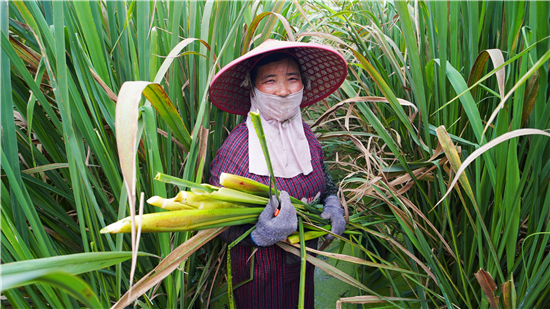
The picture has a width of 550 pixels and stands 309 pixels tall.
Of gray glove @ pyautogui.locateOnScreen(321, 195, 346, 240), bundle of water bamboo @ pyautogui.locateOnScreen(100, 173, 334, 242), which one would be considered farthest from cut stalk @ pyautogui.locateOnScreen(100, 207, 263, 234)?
gray glove @ pyautogui.locateOnScreen(321, 195, 346, 240)

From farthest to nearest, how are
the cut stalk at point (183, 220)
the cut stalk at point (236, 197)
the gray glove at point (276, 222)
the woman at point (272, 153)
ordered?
the woman at point (272, 153)
the gray glove at point (276, 222)
the cut stalk at point (236, 197)
the cut stalk at point (183, 220)

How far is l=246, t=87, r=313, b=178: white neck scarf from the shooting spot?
88 cm

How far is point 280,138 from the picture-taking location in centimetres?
93

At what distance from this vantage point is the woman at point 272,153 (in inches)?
34.6

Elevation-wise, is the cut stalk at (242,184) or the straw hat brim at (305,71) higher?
the straw hat brim at (305,71)

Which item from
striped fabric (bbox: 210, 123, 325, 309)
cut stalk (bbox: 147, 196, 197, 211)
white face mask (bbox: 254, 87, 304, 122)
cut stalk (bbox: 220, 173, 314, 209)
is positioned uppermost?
white face mask (bbox: 254, 87, 304, 122)

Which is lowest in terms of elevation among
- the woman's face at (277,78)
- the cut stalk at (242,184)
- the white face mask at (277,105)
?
the cut stalk at (242,184)

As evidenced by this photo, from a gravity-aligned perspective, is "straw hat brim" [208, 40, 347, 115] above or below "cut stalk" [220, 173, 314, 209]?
above

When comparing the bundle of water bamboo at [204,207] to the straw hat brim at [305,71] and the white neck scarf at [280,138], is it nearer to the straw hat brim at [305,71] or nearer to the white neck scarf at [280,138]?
the white neck scarf at [280,138]

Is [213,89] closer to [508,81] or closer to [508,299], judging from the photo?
[508,81]

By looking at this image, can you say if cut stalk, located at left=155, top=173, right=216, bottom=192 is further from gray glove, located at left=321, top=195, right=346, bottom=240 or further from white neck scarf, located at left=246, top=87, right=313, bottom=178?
gray glove, located at left=321, top=195, right=346, bottom=240

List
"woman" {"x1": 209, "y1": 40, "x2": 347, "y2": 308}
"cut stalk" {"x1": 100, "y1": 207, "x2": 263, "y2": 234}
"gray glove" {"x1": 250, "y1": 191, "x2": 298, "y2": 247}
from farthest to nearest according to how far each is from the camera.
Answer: "woman" {"x1": 209, "y1": 40, "x2": 347, "y2": 308} → "gray glove" {"x1": 250, "y1": 191, "x2": 298, "y2": 247} → "cut stalk" {"x1": 100, "y1": 207, "x2": 263, "y2": 234}

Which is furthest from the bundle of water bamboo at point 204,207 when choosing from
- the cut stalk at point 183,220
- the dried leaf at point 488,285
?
the dried leaf at point 488,285

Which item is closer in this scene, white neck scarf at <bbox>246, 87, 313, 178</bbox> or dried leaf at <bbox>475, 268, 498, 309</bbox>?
dried leaf at <bbox>475, 268, 498, 309</bbox>
